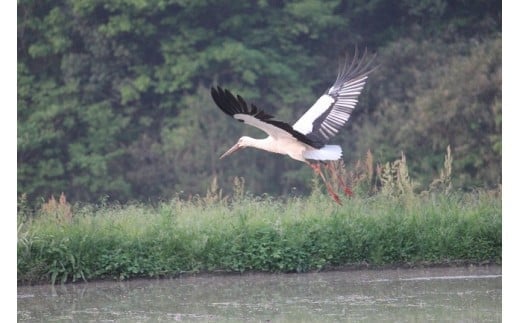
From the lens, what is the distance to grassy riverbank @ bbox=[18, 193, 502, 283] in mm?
9930

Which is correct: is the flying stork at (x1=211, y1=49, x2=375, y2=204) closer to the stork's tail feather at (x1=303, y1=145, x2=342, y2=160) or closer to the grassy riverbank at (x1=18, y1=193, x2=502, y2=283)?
the stork's tail feather at (x1=303, y1=145, x2=342, y2=160)

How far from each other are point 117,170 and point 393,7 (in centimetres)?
673

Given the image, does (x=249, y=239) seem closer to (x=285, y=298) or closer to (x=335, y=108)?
(x=285, y=298)

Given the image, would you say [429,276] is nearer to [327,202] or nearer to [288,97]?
[327,202]

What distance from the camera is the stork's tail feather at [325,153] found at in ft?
33.8

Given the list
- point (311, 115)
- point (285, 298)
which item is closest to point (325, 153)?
point (311, 115)

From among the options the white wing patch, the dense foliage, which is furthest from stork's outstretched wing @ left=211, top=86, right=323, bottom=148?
the dense foliage

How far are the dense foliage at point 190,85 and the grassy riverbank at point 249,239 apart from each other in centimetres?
1008

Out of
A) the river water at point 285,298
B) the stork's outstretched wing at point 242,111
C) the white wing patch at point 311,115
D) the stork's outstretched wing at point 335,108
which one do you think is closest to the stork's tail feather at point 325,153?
the stork's outstretched wing at point 335,108

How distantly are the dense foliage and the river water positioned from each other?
1092cm

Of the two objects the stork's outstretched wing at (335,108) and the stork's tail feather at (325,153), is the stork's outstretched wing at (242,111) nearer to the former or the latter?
the stork's tail feather at (325,153)

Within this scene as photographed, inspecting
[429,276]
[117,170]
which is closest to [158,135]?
[117,170]

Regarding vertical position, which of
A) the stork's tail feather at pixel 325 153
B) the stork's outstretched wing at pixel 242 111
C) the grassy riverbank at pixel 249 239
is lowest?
the grassy riverbank at pixel 249 239

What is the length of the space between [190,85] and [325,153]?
11373 mm
